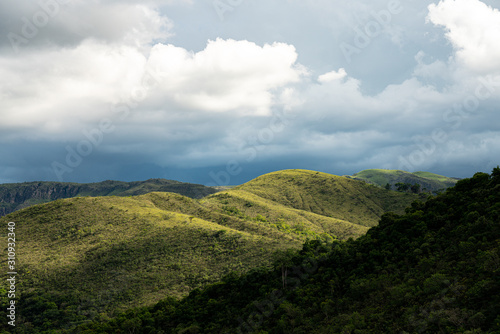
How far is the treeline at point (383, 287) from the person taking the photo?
1581 inches

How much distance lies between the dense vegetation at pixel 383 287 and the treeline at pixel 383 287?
159 mm

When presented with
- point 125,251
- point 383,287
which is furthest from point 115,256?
point 383,287

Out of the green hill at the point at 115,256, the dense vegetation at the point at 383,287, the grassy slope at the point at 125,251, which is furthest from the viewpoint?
the grassy slope at the point at 125,251

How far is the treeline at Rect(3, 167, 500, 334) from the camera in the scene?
132 feet

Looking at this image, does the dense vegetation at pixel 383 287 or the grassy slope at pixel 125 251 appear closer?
the dense vegetation at pixel 383 287

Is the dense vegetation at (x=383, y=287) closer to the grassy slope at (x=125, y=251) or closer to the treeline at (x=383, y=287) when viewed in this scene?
the treeline at (x=383, y=287)

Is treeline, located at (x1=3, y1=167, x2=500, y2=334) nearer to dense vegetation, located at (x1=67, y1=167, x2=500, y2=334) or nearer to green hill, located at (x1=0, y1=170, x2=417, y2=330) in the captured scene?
dense vegetation, located at (x1=67, y1=167, x2=500, y2=334)

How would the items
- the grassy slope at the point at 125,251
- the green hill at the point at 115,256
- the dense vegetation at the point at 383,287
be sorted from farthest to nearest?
the grassy slope at the point at 125,251 < the green hill at the point at 115,256 < the dense vegetation at the point at 383,287

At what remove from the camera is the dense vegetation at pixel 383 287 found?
4014 cm

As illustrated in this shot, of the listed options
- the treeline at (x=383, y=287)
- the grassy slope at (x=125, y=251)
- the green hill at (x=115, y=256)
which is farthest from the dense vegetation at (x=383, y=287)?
the grassy slope at (x=125, y=251)

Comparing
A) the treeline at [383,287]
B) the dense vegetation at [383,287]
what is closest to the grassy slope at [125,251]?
the treeline at [383,287]

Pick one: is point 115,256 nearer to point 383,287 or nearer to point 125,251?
point 125,251

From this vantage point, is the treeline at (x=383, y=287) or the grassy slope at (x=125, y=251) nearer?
the treeline at (x=383, y=287)

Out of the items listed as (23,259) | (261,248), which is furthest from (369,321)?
(23,259)
